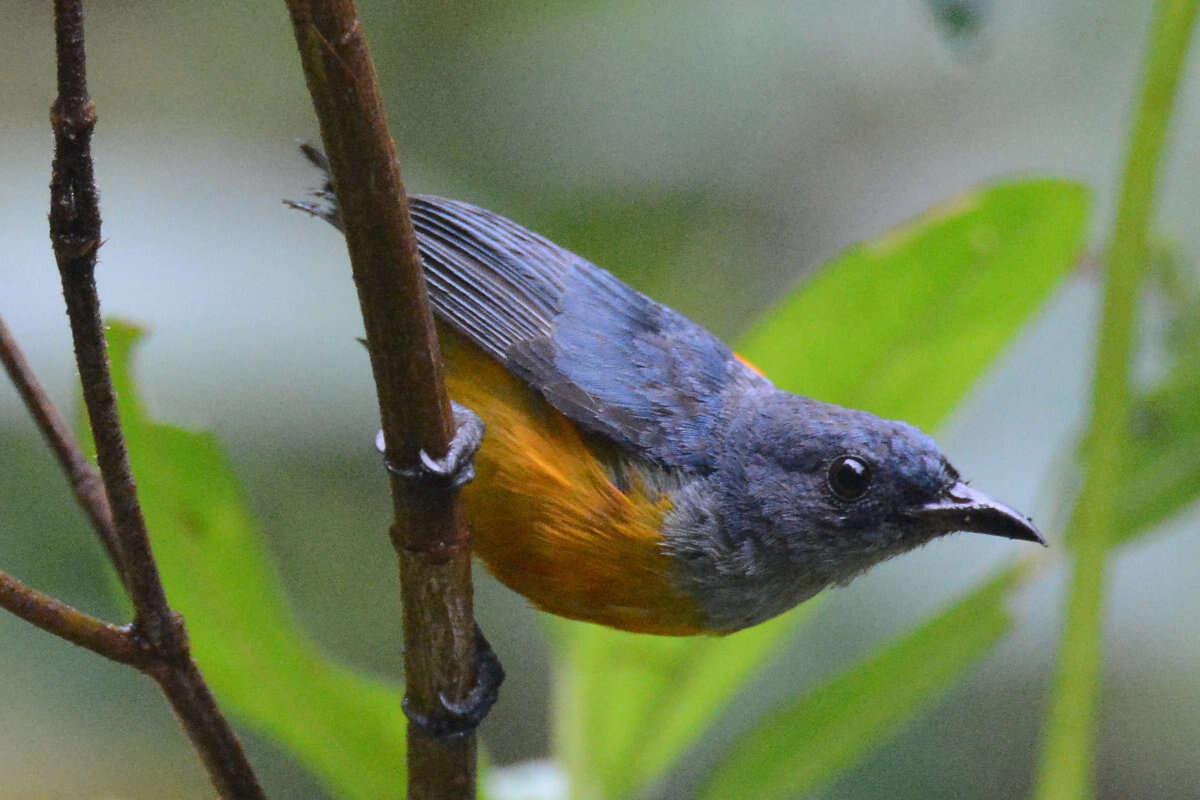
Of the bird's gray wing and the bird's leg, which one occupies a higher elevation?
the bird's gray wing

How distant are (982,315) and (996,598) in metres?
0.59

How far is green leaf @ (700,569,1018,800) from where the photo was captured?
2.50m

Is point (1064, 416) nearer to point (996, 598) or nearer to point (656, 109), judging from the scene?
point (996, 598)

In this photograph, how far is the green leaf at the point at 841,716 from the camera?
2500 mm

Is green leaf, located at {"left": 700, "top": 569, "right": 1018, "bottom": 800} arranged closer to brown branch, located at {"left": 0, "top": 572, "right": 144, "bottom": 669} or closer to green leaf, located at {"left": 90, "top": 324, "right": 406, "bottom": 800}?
green leaf, located at {"left": 90, "top": 324, "right": 406, "bottom": 800}

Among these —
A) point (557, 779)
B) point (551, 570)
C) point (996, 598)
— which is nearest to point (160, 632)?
point (551, 570)

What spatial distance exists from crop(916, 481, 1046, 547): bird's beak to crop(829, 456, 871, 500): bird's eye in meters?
0.12

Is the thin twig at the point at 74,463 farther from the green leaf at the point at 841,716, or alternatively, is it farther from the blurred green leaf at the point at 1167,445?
the blurred green leaf at the point at 1167,445

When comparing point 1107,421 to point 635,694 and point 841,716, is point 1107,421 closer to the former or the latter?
point 841,716

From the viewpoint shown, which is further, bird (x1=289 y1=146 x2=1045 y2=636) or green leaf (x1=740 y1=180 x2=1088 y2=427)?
green leaf (x1=740 y1=180 x2=1088 y2=427)

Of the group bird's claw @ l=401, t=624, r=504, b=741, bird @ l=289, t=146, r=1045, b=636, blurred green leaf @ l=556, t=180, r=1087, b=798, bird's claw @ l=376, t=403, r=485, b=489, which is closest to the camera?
bird's claw @ l=376, t=403, r=485, b=489

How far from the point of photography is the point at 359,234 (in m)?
1.57

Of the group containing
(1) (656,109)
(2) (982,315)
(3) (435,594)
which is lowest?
(3) (435,594)

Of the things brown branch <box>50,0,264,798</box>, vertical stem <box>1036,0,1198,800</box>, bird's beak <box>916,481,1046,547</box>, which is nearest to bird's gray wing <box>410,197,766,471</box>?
bird's beak <box>916,481,1046,547</box>
